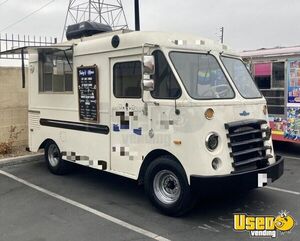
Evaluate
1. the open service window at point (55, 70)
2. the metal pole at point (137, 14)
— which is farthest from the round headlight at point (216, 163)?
the metal pole at point (137, 14)

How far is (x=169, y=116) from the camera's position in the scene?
203 inches

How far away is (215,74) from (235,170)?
1.42 meters

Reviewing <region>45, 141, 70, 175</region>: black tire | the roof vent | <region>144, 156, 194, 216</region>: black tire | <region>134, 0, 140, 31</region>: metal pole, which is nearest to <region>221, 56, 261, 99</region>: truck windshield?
<region>144, 156, 194, 216</region>: black tire

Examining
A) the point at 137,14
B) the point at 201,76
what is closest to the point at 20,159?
the point at 201,76

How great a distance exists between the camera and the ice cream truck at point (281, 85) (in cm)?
899

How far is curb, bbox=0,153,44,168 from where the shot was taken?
827 centimetres

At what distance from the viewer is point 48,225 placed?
498 centimetres

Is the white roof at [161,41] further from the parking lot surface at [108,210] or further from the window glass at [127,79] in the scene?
the parking lot surface at [108,210]

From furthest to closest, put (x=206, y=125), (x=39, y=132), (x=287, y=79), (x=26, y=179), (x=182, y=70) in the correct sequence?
(x=287, y=79), (x=39, y=132), (x=26, y=179), (x=182, y=70), (x=206, y=125)

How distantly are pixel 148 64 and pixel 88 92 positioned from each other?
69.7 inches

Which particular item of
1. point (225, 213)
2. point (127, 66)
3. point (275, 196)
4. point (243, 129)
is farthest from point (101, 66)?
point (275, 196)

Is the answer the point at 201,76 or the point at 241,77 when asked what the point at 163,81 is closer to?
the point at 201,76

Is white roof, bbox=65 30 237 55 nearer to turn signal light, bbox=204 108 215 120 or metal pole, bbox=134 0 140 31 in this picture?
turn signal light, bbox=204 108 215 120

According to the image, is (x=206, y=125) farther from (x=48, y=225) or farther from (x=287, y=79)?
(x=287, y=79)
